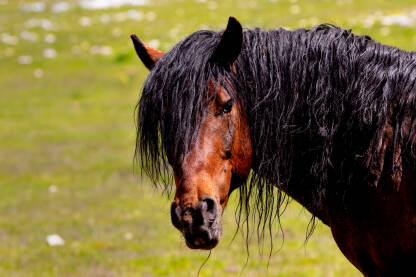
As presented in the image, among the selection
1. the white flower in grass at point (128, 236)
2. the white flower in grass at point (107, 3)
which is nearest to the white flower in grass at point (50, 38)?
the white flower in grass at point (107, 3)

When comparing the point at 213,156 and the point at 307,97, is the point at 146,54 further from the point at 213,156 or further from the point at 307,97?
the point at 307,97

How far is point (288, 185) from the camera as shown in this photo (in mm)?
3400

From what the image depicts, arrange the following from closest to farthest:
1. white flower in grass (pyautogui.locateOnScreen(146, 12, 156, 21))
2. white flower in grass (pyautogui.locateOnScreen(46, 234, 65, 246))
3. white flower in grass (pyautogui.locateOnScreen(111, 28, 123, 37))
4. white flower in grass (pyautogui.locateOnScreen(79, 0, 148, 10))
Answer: white flower in grass (pyautogui.locateOnScreen(46, 234, 65, 246)) → white flower in grass (pyautogui.locateOnScreen(111, 28, 123, 37)) → white flower in grass (pyautogui.locateOnScreen(146, 12, 156, 21)) → white flower in grass (pyautogui.locateOnScreen(79, 0, 148, 10))

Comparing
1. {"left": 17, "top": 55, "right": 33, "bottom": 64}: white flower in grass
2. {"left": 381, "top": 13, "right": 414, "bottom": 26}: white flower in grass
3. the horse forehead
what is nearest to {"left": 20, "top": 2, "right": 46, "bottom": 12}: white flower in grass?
{"left": 17, "top": 55, "right": 33, "bottom": 64}: white flower in grass

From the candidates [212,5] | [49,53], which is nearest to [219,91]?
[49,53]

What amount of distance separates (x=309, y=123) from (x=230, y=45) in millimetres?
542

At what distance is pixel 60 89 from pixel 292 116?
15.3 metres

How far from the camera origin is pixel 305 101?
319cm

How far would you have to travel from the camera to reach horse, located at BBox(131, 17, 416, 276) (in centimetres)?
301

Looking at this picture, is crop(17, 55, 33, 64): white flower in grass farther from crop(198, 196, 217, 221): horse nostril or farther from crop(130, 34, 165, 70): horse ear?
crop(198, 196, 217, 221): horse nostril

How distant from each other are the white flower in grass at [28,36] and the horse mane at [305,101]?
67.5ft

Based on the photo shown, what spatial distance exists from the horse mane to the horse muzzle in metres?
0.31

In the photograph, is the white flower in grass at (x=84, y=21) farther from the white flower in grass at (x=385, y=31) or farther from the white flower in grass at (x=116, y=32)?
the white flower in grass at (x=385, y=31)

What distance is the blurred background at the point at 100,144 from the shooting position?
704 centimetres
